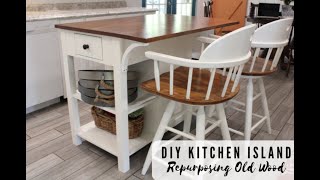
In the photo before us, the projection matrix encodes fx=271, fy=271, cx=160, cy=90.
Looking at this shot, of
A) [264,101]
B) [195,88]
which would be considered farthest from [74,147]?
[264,101]

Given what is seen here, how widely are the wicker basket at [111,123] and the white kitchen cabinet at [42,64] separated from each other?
0.77m

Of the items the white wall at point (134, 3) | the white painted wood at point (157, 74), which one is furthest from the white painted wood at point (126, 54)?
the white wall at point (134, 3)

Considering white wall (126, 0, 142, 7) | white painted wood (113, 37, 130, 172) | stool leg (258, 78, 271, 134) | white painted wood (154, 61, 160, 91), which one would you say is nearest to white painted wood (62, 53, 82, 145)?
white painted wood (113, 37, 130, 172)

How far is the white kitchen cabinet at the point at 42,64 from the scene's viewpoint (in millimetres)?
2309

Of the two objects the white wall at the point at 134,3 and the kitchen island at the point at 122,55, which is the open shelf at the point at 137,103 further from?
the white wall at the point at 134,3

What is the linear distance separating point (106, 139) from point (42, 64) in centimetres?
103

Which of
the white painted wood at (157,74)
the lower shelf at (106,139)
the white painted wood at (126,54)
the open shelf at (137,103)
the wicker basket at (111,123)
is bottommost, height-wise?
the lower shelf at (106,139)

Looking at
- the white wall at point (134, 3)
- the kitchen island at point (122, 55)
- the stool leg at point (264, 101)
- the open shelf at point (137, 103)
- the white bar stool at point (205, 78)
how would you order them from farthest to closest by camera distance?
the white wall at point (134, 3) → the stool leg at point (264, 101) → the open shelf at point (137, 103) → the kitchen island at point (122, 55) → the white bar stool at point (205, 78)

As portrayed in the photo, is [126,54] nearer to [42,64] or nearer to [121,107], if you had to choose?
[121,107]

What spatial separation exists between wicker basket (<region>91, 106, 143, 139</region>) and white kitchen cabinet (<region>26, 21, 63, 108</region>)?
77 centimetres

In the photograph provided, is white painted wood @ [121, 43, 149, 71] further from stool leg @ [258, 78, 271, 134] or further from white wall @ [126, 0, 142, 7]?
white wall @ [126, 0, 142, 7]

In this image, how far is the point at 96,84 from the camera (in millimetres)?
1688
